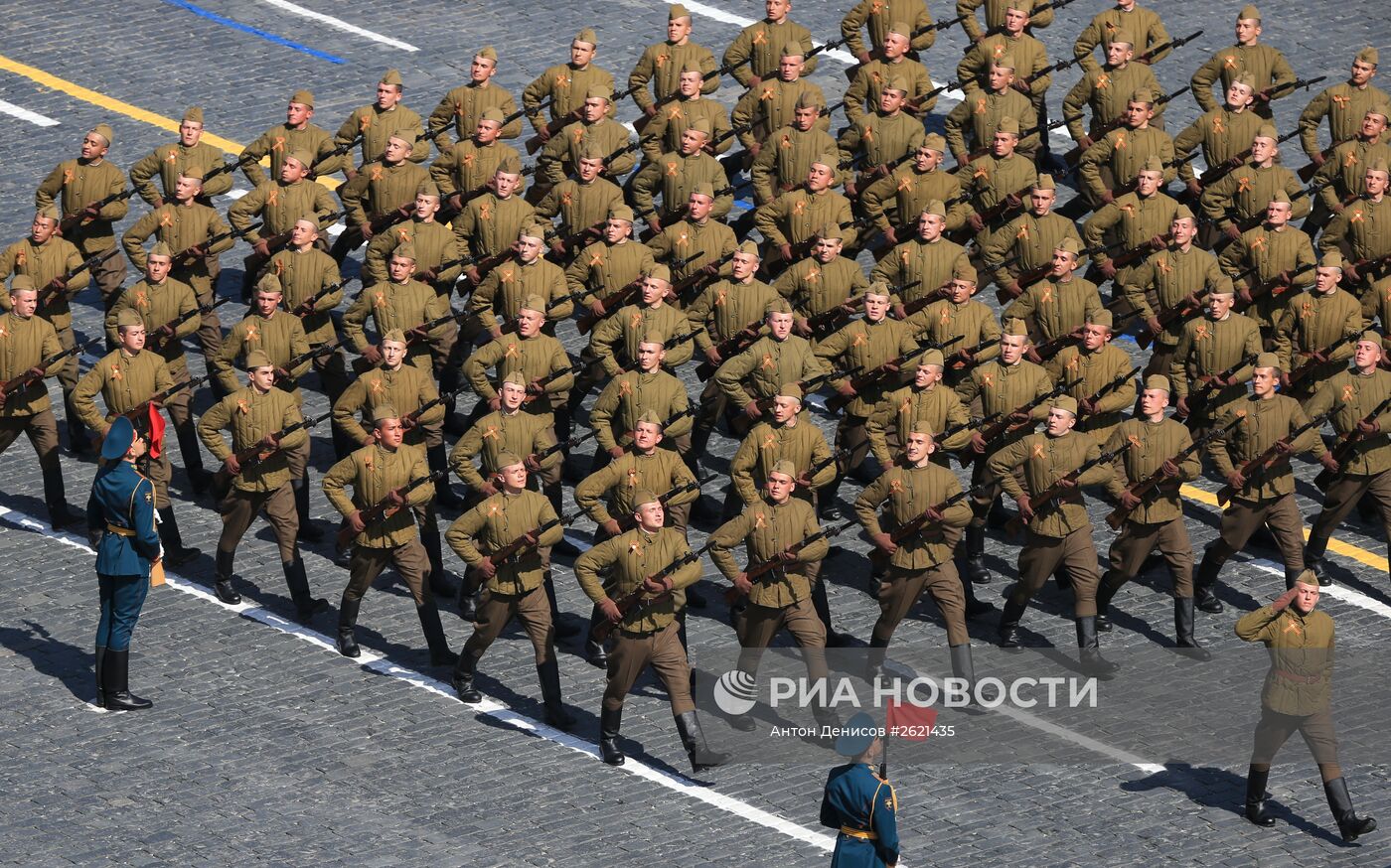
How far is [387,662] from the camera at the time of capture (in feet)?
86.8

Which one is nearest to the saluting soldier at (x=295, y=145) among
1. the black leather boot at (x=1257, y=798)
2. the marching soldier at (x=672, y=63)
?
the marching soldier at (x=672, y=63)

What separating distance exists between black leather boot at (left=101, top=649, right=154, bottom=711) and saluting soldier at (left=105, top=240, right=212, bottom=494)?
3745 mm

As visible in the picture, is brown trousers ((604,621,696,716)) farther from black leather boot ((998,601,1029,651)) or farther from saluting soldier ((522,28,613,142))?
saluting soldier ((522,28,613,142))

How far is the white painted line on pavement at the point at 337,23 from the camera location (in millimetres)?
37875

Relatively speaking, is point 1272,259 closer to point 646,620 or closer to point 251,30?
point 646,620

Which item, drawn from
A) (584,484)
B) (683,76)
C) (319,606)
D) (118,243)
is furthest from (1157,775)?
(118,243)

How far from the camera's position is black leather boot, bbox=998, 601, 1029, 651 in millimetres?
26781

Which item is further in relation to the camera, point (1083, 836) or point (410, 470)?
point (410, 470)

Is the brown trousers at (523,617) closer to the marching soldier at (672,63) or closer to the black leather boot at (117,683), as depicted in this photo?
the black leather boot at (117,683)

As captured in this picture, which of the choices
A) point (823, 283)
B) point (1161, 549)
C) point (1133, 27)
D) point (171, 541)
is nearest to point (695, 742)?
point (1161, 549)

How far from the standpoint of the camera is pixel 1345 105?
3238 cm

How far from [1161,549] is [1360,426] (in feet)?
7.07

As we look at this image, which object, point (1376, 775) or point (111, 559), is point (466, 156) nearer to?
point (111, 559)

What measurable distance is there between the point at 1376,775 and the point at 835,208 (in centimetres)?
790
